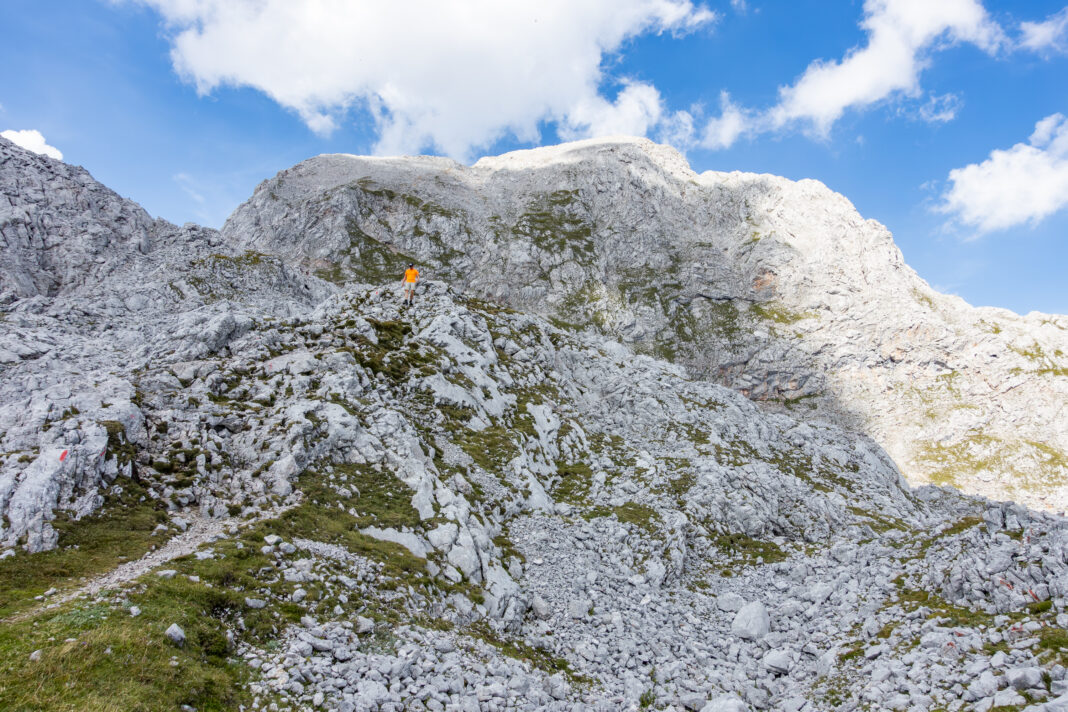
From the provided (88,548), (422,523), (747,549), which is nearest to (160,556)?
(88,548)

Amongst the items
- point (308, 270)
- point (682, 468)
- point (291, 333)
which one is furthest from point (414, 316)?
point (308, 270)

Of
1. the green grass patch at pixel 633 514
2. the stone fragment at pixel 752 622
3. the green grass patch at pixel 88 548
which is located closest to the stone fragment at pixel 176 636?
the green grass patch at pixel 88 548

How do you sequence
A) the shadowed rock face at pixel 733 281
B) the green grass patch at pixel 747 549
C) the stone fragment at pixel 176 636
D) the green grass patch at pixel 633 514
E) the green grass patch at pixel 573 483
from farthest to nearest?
the shadowed rock face at pixel 733 281
the green grass patch at pixel 573 483
the green grass patch at pixel 747 549
the green grass patch at pixel 633 514
the stone fragment at pixel 176 636

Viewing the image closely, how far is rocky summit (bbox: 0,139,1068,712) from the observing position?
13602mm

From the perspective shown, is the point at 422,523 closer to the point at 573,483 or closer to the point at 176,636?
the point at 176,636

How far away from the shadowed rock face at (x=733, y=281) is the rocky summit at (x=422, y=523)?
55023 millimetres

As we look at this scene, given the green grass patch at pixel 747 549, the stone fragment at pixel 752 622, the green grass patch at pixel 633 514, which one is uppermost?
the green grass patch at pixel 633 514

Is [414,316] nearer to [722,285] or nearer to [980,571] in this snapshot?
[980,571]

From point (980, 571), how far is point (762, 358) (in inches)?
4413

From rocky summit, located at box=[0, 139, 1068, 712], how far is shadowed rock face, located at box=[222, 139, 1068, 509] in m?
55.0

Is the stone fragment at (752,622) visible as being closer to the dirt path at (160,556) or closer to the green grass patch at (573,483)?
the green grass patch at (573,483)

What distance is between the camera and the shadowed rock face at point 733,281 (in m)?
110

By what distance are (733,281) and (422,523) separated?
136627mm

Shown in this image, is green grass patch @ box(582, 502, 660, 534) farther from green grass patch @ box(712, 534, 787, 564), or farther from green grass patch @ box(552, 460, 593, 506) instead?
green grass patch @ box(712, 534, 787, 564)
